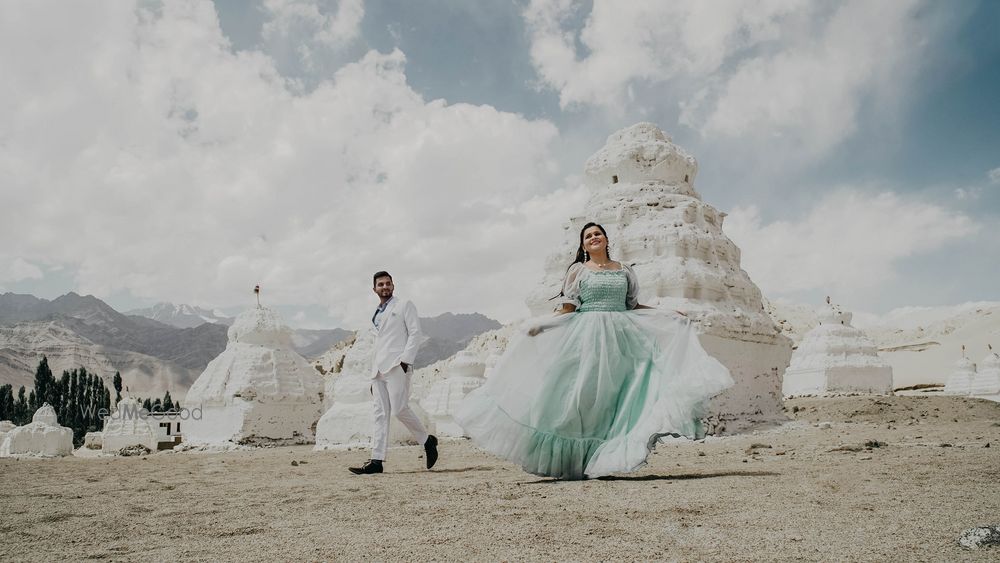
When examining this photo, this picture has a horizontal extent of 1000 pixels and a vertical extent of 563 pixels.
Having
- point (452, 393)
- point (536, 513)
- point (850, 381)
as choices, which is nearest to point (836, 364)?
point (850, 381)

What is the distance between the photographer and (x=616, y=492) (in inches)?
160

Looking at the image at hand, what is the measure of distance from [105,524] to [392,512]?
151 cm

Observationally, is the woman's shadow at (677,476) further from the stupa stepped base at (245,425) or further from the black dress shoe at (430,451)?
the stupa stepped base at (245,425)

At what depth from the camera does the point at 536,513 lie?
135 inches

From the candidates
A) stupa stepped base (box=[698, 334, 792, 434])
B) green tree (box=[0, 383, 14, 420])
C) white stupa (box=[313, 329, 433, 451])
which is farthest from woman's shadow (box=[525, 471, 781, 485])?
green tree (box=[0, 383, 14, 420])

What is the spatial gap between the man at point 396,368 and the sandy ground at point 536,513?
66 centimetres

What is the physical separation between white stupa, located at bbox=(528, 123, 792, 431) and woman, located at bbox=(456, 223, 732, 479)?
5.51 metres

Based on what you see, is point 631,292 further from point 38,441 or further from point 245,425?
point 38,441

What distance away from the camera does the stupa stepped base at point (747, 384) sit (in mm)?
10586

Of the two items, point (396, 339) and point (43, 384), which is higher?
point (396, 339)

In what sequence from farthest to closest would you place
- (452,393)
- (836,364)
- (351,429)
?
(836,364) → (452,393) → (351,429)

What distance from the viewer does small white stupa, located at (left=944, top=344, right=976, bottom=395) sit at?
84.0 feet

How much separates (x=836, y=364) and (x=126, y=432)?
75.7ft

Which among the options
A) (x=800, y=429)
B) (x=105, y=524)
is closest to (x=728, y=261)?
(x=800, y=429)
